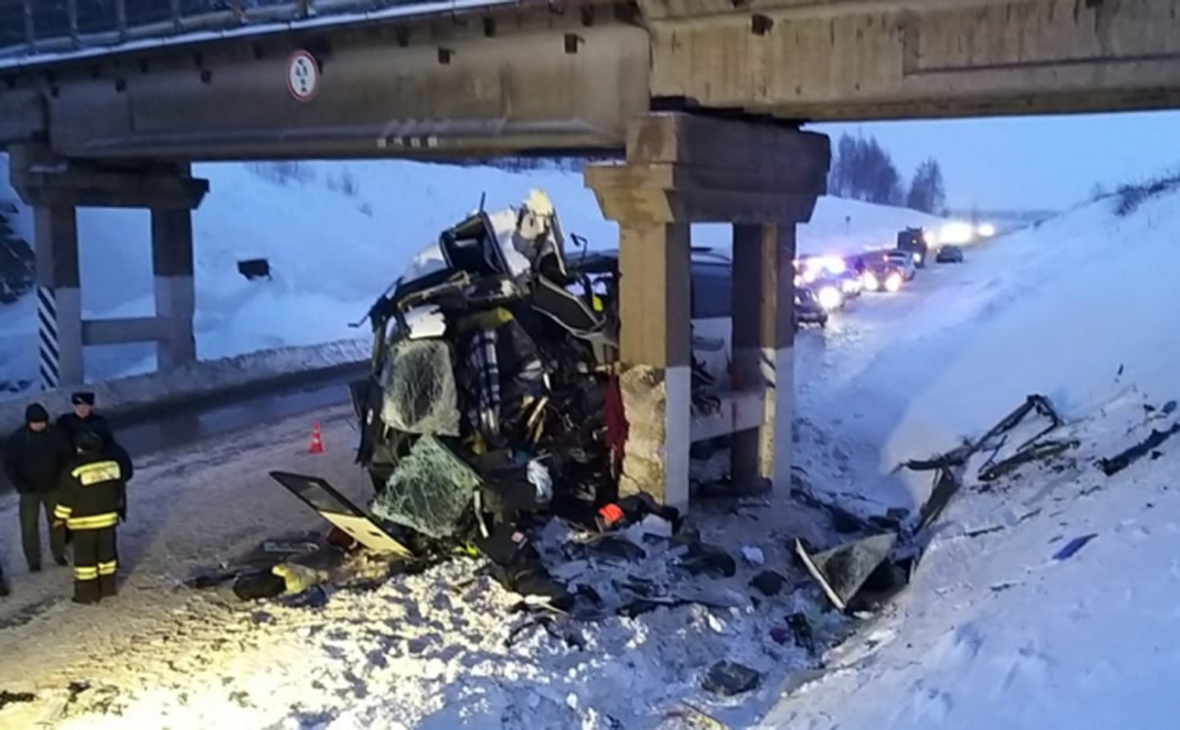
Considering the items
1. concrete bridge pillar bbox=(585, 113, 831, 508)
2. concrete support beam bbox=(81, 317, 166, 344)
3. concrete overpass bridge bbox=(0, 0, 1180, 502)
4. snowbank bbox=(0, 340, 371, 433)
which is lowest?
snowbank bbox=(0, 340, 371, 433)

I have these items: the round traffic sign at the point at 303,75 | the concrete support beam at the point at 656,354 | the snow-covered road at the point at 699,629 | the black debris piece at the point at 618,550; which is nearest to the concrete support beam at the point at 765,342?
the snow-covered road at the point at 699,629

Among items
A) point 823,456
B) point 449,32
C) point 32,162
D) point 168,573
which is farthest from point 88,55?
point 823,456

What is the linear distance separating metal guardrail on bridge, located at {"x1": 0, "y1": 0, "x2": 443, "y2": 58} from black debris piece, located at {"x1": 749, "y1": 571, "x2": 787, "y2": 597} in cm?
717

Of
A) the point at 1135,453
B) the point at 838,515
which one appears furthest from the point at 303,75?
the point at 1135,453

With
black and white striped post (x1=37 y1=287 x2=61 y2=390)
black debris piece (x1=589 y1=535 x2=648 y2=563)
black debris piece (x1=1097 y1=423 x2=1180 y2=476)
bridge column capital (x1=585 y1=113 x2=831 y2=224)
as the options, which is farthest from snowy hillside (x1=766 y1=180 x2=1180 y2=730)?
black and white striped post (x1=37 y1=287 x2=61 y2=390)

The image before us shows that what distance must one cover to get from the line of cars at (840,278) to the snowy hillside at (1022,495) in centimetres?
122

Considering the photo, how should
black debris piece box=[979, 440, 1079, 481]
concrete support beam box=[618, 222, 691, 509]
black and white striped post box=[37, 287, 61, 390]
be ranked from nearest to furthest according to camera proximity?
concrete support beam box=[618, 222, 691, 509]
black debris piece box=[979, 440, 1079, 481]
black and white striped post box=[37, 287, 61, 390]

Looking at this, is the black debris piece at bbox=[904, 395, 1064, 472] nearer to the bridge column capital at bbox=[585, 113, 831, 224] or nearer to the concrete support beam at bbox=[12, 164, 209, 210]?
the bridge column capital at bbox=[585, 113, 831, 224]

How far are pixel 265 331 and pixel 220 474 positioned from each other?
14.9 metres

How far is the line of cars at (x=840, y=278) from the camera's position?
2392 cm

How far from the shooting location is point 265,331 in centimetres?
2689

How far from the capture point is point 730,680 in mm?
6996

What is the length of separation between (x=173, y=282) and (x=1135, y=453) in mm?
17328

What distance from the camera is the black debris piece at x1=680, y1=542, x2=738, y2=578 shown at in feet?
29.8
